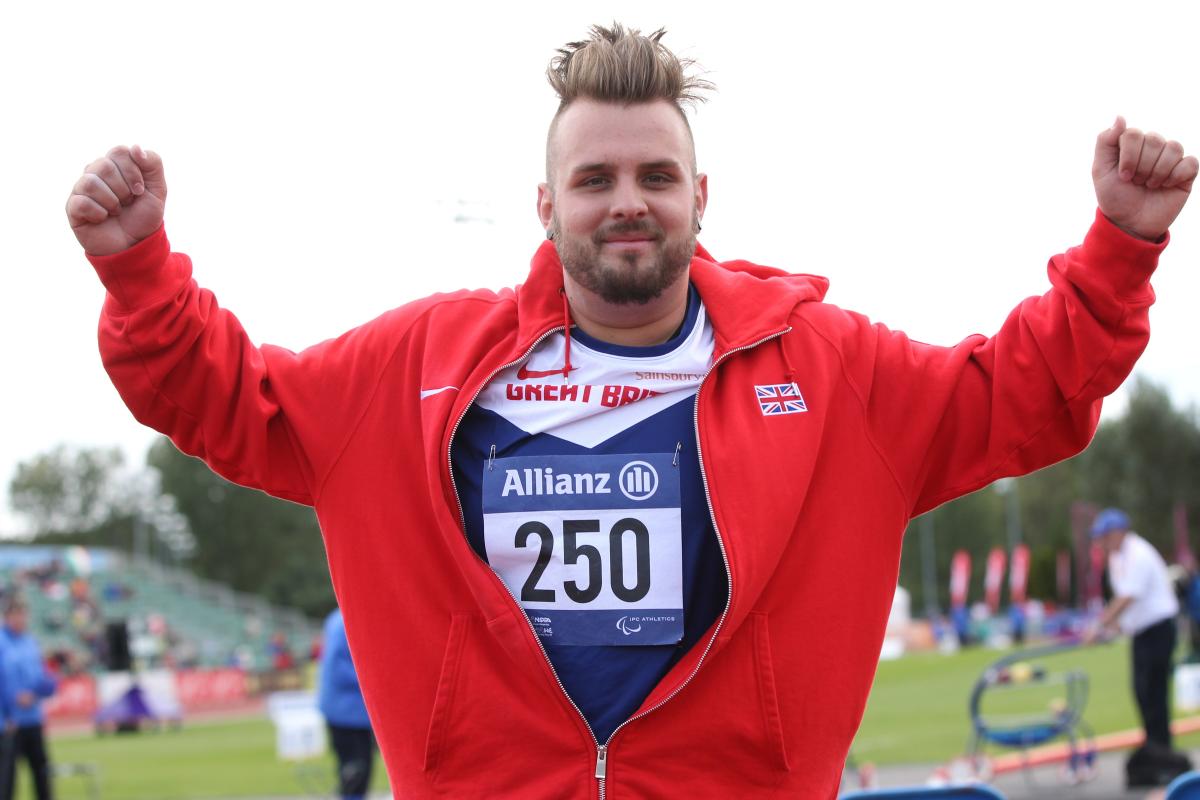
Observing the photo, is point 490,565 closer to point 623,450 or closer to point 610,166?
point 623,450

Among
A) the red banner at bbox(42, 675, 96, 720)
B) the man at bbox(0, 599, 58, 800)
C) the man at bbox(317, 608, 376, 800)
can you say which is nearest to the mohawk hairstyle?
the man at bbox(317, 608, 376, 800)

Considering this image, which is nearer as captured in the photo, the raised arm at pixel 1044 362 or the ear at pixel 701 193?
the raised arm at pixel 1044 362

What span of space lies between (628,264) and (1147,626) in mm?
9831

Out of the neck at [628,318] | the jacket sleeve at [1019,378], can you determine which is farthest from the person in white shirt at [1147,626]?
the neck at [628,318]

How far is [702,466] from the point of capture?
104 inches

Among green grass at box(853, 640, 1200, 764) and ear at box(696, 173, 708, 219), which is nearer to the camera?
ear at box(696, 173, 708, 219)

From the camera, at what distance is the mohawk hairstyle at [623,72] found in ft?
8.89

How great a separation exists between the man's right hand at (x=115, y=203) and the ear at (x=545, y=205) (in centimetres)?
78

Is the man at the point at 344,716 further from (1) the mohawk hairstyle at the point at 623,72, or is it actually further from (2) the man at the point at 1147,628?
(1) the mohawk hairstyle at the point at 623,72

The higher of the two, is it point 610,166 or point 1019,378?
point 610,166

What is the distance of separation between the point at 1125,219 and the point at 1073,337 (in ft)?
0.79

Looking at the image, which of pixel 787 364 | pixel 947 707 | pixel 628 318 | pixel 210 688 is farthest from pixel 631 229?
pixel 210 688

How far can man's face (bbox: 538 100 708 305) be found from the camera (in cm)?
267

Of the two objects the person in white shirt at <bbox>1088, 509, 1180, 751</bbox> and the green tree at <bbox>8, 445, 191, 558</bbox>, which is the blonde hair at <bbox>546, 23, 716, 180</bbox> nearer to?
the person in white shirt at <bbox>1088, 509, 1180, 751</bbox>
